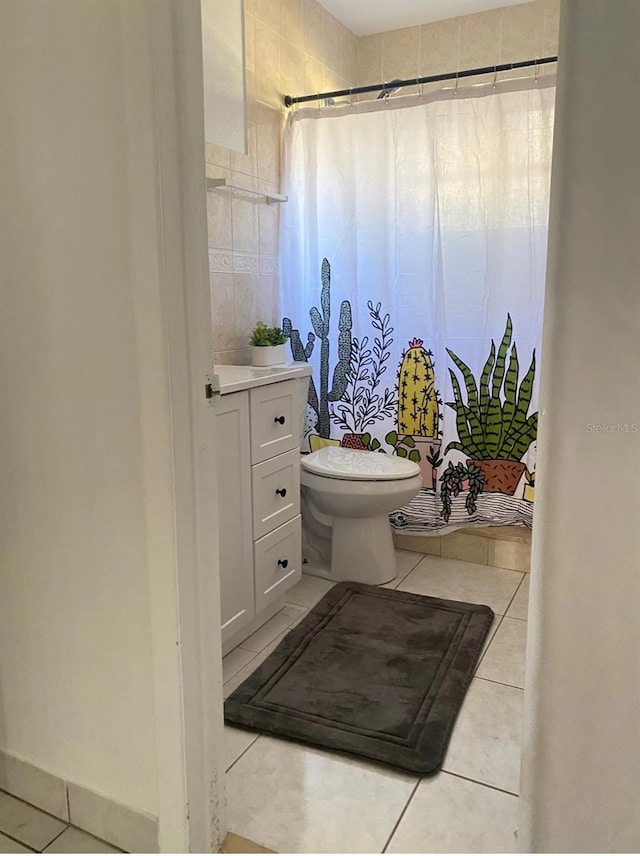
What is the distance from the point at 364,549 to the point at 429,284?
43.8 inches

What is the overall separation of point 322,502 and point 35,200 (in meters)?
1.64

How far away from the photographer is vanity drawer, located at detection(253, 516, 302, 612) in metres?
2.31

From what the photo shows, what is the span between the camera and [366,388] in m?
2.93

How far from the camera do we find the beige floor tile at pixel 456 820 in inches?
57.4

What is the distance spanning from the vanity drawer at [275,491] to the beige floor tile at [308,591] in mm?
360

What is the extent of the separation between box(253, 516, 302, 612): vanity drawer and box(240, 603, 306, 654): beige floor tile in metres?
0.10

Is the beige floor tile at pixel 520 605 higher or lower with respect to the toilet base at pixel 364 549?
lower

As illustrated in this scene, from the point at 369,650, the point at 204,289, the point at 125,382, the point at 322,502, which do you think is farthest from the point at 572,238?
the point at 322,502

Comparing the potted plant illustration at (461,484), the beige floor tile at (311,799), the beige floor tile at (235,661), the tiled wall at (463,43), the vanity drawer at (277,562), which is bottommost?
the beige floor tile at (311,799)

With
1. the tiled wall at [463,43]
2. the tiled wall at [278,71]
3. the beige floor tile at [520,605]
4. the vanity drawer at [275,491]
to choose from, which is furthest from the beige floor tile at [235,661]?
the tiled wall at [463,43]

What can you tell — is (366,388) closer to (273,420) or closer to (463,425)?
(463,425)

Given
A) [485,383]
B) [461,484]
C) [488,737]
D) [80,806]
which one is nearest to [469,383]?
Answer: [485,383]

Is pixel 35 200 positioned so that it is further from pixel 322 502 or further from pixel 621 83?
pixel 322 502

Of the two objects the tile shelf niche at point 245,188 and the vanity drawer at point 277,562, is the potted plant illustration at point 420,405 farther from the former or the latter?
the tile shelf niche at point 245,188
